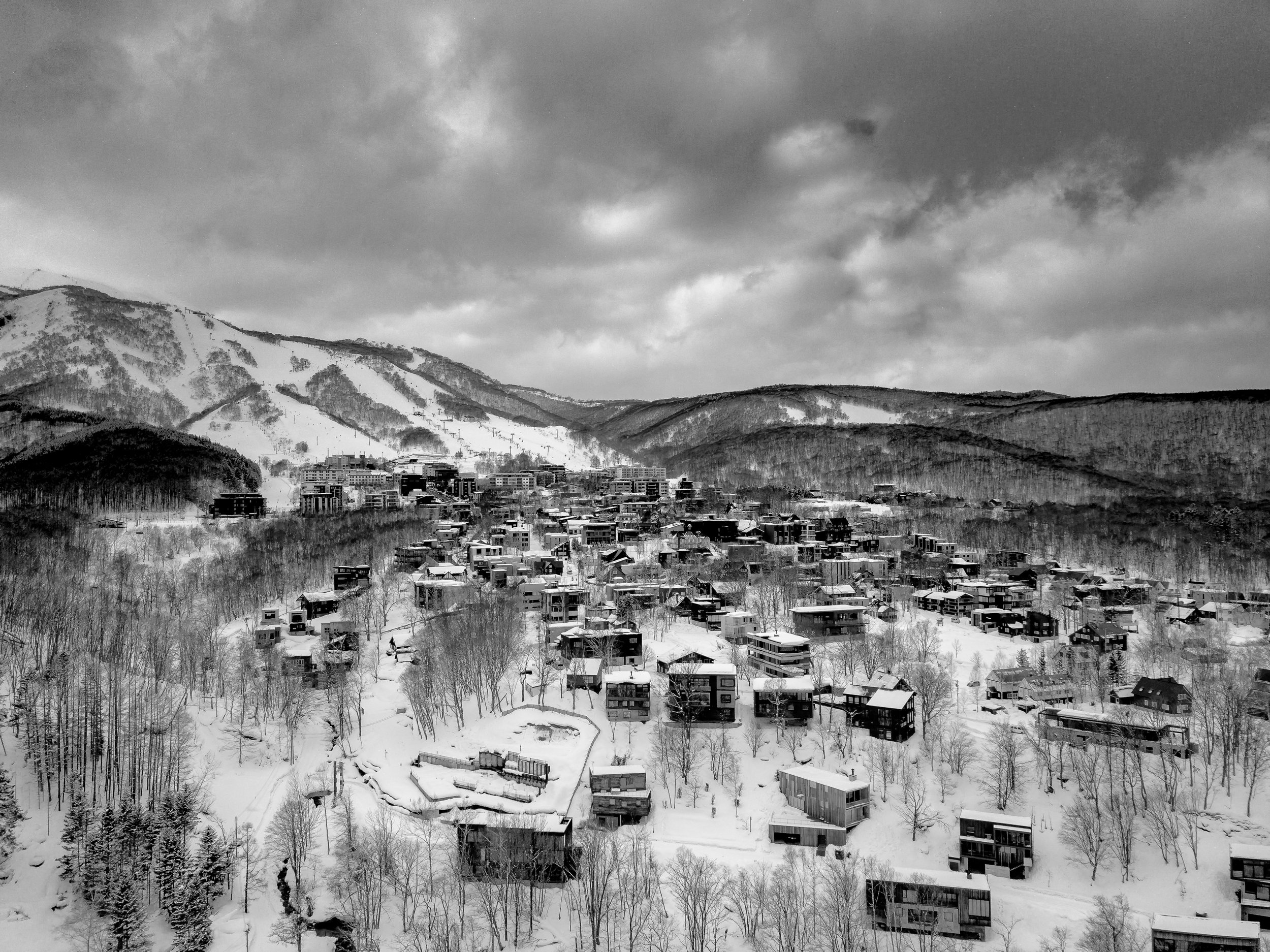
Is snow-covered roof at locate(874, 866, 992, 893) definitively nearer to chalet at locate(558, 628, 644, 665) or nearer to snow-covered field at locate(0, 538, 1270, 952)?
snow-covered field at locate(0, 538, 1270, 952)

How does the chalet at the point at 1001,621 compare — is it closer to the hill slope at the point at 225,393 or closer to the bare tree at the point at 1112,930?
the bare tree at the point at 1112,930

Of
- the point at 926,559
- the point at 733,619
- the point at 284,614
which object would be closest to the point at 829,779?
the point at 733,619

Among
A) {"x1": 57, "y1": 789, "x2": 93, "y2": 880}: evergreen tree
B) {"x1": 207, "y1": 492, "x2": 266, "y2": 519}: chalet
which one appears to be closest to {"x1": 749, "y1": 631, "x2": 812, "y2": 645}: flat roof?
{"x1": 57, "y1": 789, "x2": 93, "y2": 880}: evergreen tree

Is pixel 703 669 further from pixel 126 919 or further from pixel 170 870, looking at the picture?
pixel 126 919

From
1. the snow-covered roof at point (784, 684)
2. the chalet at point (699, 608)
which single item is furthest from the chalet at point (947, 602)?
the snow-covered roof at point (784, 684)

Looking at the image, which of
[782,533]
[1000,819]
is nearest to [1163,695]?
→ [1000,819]
